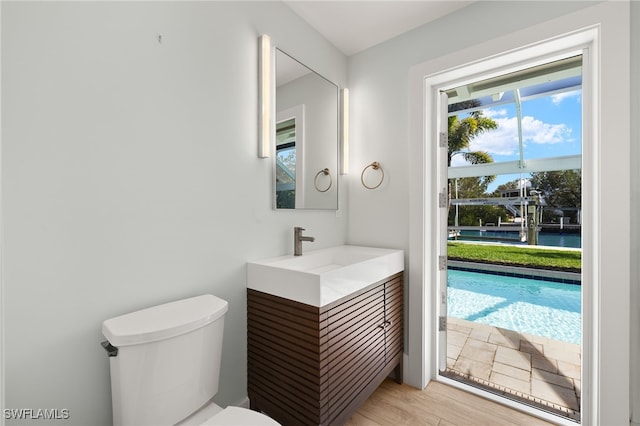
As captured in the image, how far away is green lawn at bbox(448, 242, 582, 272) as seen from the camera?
308 centimetres

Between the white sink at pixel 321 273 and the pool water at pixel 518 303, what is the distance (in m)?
1.40

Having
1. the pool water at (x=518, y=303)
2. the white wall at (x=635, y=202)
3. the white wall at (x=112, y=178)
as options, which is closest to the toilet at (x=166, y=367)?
the white wall at (x=112, y=178)

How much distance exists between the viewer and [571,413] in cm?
167

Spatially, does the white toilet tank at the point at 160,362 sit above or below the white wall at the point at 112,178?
below

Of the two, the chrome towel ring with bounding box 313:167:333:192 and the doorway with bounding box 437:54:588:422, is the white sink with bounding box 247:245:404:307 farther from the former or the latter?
the doorway with bounding box 437:54:588:422

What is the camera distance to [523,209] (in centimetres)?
276

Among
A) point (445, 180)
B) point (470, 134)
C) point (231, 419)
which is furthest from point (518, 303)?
point (231, 419)

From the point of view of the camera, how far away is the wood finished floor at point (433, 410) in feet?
5.27

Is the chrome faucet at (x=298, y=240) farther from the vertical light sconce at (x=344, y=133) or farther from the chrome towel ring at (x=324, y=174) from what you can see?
the vertical light sconce at (x=344, y=133)

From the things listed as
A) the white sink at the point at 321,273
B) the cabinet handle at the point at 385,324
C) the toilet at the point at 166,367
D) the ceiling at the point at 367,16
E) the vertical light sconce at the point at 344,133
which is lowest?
the cabinet handle at the point at 385,324

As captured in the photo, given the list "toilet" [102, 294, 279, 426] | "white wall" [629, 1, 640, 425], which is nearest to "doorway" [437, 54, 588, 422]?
"white wall" [629, 1, 640, 425]

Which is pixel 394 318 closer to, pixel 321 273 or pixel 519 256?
pixel 321 273

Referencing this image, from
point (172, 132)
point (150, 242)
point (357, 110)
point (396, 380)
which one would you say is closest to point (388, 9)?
point (357, 110)

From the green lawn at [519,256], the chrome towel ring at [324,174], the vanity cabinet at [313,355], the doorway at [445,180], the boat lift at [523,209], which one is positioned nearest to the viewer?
the vanity cabinet at [313,355]
